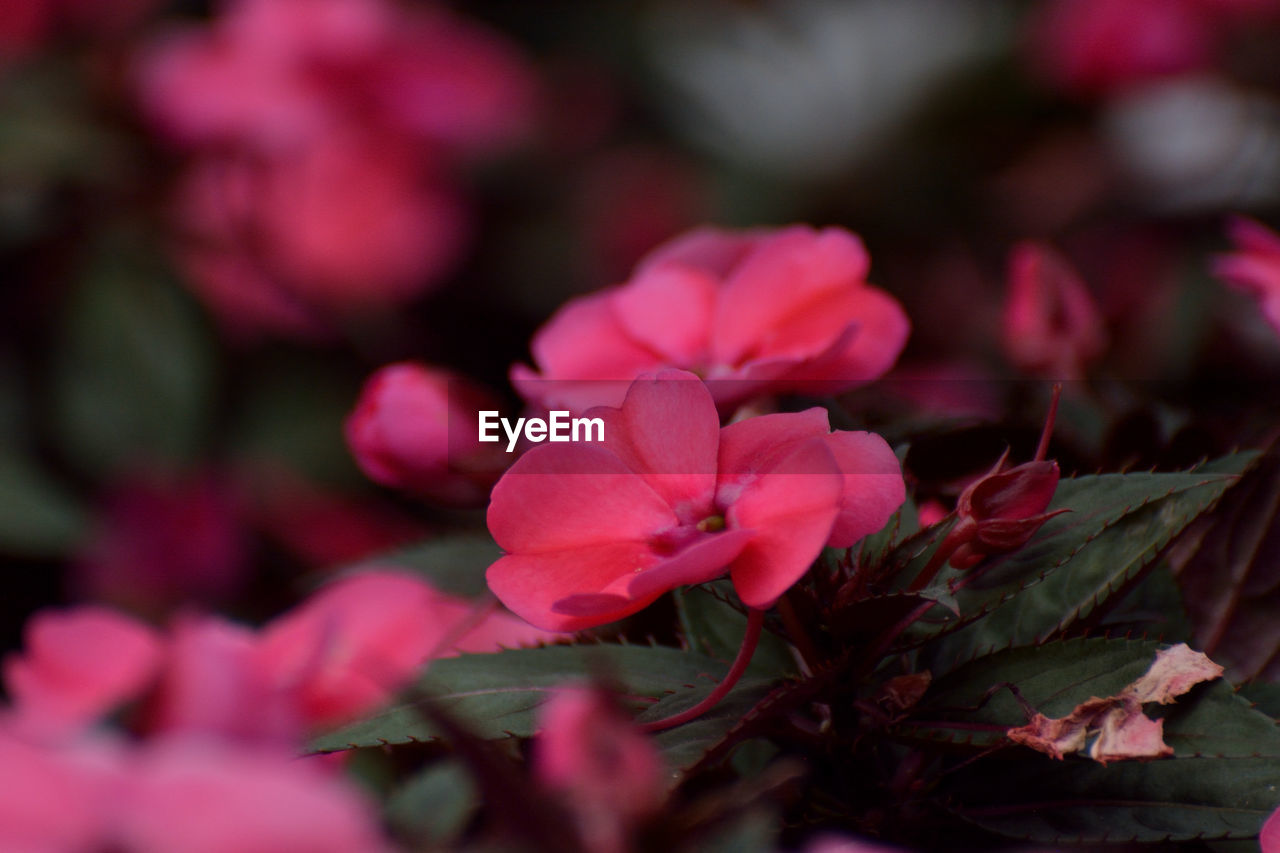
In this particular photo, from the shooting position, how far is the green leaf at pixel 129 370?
1.12 metres

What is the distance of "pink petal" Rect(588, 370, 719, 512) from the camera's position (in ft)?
1.23

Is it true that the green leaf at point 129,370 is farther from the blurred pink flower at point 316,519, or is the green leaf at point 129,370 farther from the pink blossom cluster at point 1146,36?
the pink blossom cluster at point 1146,36

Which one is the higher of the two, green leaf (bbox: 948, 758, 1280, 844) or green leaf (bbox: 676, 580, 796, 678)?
green leaf (bbox: 676, 580, 796, 678)

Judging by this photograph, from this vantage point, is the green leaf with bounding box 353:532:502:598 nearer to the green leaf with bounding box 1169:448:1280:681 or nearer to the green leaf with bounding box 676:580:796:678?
the green leaf with bounding box 676:580:796:678

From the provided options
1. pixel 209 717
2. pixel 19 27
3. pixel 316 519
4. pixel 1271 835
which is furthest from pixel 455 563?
pixel 19 27

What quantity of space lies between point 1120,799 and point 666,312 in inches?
10.7

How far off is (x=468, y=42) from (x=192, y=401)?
62 cm

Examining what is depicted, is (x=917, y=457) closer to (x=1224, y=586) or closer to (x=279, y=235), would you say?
(x=1224, y=586)

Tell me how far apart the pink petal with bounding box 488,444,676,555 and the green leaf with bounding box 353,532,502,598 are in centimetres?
20

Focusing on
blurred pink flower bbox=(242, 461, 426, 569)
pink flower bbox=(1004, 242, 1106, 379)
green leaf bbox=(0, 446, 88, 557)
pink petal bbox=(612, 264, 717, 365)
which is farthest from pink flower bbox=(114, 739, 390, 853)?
blurred pink flower bbox=(242, 461, 426, 569)

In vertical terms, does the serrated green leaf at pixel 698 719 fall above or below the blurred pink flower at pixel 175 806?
below

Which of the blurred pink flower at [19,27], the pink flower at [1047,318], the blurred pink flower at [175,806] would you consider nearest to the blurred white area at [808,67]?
the blurred pink flower at [19,27]

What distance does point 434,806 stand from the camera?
303 mm

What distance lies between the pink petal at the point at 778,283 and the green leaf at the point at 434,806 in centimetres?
26
